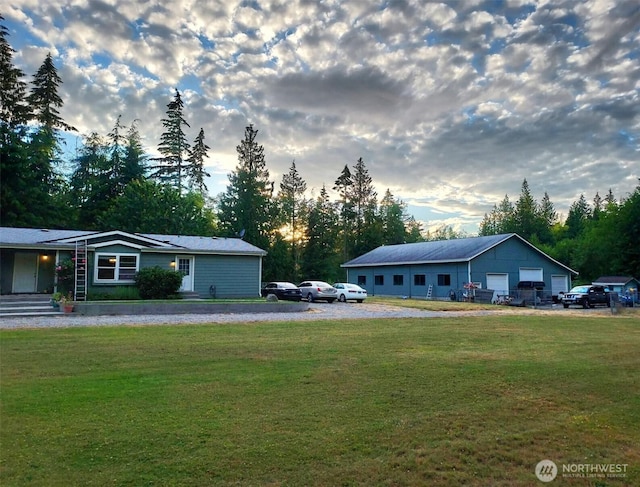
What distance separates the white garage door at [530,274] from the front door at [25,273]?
32474 millimetres

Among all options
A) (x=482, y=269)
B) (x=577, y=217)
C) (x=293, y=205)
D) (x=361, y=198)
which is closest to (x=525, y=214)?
(x=577, y=217)

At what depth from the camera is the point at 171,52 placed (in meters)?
17.8

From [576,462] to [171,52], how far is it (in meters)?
18.9

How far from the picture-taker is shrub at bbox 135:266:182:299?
2094cm

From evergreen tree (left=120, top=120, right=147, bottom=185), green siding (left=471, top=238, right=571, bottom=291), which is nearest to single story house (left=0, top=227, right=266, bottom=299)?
green siding (left=471, top=238, right=571, bottom=291)

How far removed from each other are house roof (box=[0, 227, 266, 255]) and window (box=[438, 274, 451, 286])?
15.9 meters

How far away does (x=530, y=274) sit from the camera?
34594 mm

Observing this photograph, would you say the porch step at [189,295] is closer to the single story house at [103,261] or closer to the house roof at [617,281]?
the single story house at [103,261]

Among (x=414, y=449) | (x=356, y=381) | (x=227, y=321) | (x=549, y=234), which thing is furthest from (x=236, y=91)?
(x=549, y=234)

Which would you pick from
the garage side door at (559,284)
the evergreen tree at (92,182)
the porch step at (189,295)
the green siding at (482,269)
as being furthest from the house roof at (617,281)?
the evergreen tree at (92,182)

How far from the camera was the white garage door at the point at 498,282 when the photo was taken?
3294 cm

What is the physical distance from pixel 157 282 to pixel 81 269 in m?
3.43

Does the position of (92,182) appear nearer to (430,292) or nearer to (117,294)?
(117,294)

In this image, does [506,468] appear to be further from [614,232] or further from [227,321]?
[614,232]
